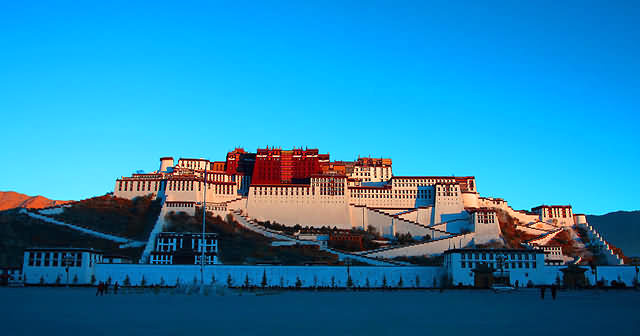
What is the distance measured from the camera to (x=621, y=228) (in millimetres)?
158750

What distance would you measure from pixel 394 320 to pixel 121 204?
79.1 m

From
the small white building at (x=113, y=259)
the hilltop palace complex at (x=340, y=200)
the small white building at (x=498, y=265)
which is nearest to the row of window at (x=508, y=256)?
the small white building at (x=498, y=265)

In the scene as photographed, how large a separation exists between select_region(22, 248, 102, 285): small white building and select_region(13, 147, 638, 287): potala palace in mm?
112

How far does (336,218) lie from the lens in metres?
96.6

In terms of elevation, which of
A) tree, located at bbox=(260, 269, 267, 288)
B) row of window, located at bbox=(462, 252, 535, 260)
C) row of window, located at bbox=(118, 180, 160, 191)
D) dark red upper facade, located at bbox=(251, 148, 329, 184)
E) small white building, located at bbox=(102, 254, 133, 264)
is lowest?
tree, located at bbox=(260, 269, 267, 288)

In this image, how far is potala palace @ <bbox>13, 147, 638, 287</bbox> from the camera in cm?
6034

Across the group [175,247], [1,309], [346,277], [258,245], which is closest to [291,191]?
[258,245]

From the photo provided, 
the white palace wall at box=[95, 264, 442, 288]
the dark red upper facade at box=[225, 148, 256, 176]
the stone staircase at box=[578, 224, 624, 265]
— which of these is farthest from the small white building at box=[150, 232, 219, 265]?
the stone staircase at box=[578, 224, 624, 265]

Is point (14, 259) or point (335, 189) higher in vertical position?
point (335, 189)

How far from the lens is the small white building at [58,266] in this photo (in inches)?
2360

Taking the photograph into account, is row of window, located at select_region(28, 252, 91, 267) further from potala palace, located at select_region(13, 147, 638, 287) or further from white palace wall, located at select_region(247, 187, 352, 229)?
white palace wall, located at select_region(247, 187, 352, 229)

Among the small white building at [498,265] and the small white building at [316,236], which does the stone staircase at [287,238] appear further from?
the small white building at [498,265]

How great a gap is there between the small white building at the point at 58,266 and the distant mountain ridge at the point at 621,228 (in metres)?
124

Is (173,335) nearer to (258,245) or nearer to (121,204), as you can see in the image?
(258,245)
